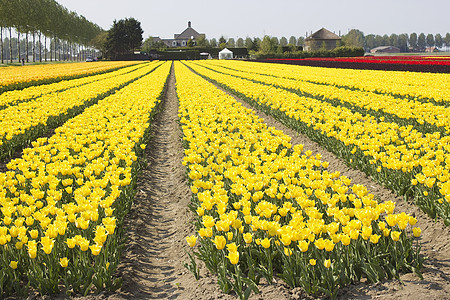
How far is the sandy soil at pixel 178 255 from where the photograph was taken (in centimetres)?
332

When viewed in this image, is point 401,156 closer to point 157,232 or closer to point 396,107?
point 157,232

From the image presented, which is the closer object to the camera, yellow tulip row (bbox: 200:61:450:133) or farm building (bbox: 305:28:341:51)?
yellow tulip row (bbox: 200:61:450:133)

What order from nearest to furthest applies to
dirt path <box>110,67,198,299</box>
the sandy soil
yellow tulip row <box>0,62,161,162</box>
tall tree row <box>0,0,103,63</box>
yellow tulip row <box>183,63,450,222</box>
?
the sandy soil
dirt path <box>110,67,198,299</box>
yellow tulip row <box>183,63,450,222</box>
yellow tulip row <box>0,62,161,162</box>
tall tree row <box>0,0,103,63</box>

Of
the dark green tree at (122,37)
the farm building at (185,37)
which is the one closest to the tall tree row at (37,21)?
the dark green tree at (122,37)

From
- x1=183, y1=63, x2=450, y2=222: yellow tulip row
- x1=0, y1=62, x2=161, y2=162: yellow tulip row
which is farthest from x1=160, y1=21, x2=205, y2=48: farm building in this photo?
x1=183, y1=63, x2=450, y2=222: yellow tulip row

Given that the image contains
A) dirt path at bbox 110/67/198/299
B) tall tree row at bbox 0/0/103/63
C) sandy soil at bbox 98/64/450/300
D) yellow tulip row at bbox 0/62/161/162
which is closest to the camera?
sandy soil at bbox 98/64/450/300

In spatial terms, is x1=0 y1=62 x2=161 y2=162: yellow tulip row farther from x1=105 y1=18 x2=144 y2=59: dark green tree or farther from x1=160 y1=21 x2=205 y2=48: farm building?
x1=160 y1=21 x2=205 y2=48: farm building

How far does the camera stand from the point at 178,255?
459 cm

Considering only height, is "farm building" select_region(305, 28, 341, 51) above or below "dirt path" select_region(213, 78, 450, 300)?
above

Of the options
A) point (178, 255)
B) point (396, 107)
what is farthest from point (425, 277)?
point (396, 107)

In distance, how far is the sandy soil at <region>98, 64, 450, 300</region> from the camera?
3316 mm

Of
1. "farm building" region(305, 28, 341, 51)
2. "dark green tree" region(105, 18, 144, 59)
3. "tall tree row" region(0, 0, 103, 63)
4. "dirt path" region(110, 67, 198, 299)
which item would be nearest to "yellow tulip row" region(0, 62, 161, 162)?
"dirt path" region(110, 67, 198, 299)

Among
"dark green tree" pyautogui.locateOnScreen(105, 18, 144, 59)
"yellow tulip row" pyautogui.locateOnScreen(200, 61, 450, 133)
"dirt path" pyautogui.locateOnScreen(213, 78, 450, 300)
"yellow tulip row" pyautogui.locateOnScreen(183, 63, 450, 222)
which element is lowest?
"dirt path" pyautogui.locateOnScreen(213, 78, 450, 300)

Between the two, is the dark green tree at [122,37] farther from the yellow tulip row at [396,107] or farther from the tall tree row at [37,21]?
the yellow tulip row at [396,107]
